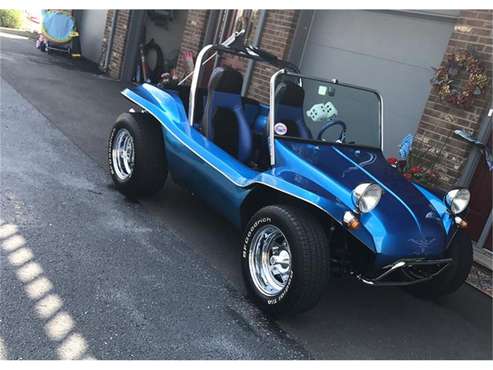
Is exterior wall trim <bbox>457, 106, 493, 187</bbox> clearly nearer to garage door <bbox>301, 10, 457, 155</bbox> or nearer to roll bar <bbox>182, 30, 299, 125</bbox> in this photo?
garage door <bbox>301, 10, 457, 155</bbox>

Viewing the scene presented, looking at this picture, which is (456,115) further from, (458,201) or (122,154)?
(122,154)

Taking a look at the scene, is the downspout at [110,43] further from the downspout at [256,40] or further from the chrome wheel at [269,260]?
the chrome wheel at [269,260]

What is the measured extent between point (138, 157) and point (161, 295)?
1.63 meters

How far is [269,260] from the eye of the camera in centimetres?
338

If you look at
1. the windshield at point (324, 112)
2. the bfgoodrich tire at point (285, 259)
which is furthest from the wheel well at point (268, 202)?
the windshield at point (324, 112)

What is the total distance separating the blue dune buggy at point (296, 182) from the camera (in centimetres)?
309

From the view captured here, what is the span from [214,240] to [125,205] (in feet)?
2.97

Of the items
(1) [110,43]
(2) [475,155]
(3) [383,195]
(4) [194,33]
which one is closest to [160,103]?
(3) [383,195]

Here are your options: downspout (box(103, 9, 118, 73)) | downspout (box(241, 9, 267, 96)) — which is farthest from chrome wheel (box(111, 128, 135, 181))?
downspout (box(103, 9, 118, 73))

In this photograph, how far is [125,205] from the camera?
4.54 m

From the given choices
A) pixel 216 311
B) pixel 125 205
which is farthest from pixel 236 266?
pixel 125 205

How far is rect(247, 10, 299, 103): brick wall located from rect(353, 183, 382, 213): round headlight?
184 inches

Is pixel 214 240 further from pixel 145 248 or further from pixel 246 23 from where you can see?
pixel 246 23

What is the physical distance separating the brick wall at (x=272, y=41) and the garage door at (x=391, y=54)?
1.63 ft
